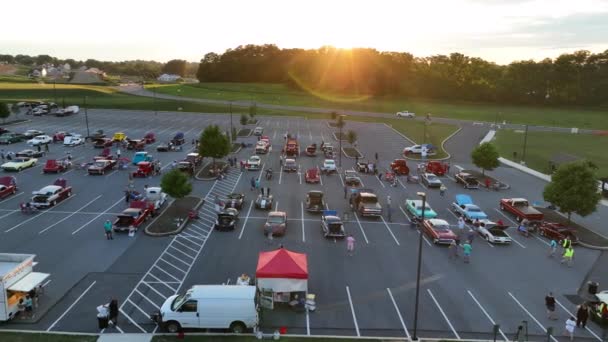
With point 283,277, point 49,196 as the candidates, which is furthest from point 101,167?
point 283,277

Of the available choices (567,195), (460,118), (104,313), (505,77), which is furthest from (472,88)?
(104,313)

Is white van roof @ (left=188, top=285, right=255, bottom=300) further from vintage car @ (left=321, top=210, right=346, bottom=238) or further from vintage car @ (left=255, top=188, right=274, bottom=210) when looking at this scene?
vintage car @ (left=255, top=188, right=274, bottom=210)

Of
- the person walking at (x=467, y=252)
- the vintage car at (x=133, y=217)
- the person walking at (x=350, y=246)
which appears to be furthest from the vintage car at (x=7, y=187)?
the person walking at (x=467, y=252)

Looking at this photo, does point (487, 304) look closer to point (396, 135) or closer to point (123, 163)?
point (123, 163)

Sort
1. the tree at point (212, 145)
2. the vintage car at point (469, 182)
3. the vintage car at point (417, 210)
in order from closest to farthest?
the vintage car at point (417, 210) < the vintage car at point (469, 182) < the tree at point (212, 145)

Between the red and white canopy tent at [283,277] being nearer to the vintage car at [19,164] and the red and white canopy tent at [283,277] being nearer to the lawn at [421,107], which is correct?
the vintage car at [19,164]

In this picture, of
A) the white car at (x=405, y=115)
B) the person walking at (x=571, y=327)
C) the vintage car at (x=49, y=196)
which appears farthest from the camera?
the white car at (x=405, y=115)

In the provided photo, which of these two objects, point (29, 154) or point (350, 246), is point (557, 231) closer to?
point (350, 246)
